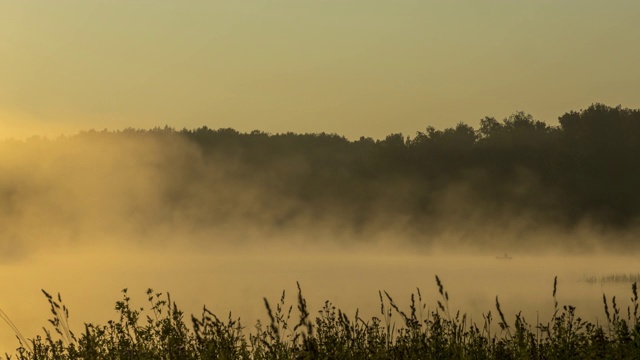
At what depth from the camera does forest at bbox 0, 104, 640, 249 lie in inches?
3752

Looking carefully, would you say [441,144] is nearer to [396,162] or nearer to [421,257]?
[396,162]

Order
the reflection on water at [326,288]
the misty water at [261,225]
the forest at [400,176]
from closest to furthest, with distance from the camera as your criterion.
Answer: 1. the reflection on water at [326,288]
2. the misty water at [261,225]
3. the forest at [400,176]

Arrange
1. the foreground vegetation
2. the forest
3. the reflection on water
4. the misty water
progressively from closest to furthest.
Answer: the foreground vegetation → the reflection on water → the misty water → the forest

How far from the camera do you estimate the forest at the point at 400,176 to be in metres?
95.3

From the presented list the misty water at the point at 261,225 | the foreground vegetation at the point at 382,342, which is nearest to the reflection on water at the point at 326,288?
the misty water at the point at 261,225

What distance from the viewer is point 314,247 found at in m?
129

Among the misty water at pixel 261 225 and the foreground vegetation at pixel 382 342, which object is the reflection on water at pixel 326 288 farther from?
the foreground vegetation at pixel 382 342

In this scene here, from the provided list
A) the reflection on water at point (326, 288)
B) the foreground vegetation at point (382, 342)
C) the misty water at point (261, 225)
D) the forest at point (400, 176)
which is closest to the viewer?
the foreground vegetation at point (382, 342)

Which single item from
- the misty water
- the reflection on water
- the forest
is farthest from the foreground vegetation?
the forest

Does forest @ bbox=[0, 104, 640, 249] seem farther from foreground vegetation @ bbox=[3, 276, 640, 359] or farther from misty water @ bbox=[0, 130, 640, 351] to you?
foreground vegetation @ bbox=[3, 276, 640, 359]

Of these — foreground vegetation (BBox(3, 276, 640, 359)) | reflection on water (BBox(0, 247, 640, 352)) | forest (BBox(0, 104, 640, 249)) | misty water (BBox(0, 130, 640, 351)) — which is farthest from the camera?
forest (BBox(0, 104, 640, 249))

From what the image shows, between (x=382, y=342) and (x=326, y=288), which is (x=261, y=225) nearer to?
(x=326, y=288)

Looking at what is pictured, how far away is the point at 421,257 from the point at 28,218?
78.3 m

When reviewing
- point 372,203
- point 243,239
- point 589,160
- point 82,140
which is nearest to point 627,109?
point 589,160
